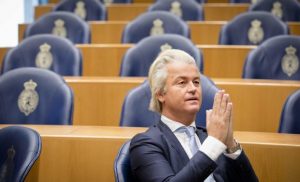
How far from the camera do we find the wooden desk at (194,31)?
1.57 m

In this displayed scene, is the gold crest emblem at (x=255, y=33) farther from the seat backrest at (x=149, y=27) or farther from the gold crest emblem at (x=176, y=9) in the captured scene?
the gold crest emblem at (x=176, y=9)

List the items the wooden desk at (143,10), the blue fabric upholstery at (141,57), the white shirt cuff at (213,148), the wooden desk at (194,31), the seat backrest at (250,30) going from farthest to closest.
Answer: the wooden desk at (143,10)
the wooden desk at (194,31)
the seat backrest at (250,30)
the blue fabric upholstery at (141,57)
the white shirt cuff at (213,148)

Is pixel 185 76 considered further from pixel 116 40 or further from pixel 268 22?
pixel 116 40

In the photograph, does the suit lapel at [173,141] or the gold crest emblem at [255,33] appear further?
the gold crest emblem at [255,33]

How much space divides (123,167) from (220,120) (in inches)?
4.7

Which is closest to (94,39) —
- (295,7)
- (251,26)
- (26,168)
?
(251,26)

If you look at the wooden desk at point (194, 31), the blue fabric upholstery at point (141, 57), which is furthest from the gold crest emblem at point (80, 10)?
the blue fabric upholstery at point (141, 57)

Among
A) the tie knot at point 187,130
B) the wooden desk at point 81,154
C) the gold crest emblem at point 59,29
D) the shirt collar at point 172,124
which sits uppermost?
the gold crest emblem at point 59,29

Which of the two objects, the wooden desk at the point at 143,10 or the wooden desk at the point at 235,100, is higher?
the wooden desk at the point at 143,10

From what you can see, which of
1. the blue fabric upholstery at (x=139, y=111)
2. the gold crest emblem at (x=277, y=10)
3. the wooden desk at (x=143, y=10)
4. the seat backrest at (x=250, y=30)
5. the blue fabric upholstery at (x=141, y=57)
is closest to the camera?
the blue fabric upholstery at (x=139, y=111)

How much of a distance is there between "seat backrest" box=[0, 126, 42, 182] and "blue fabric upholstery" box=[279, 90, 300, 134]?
36cm

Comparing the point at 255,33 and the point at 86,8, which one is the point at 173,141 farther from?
the point at 86,8

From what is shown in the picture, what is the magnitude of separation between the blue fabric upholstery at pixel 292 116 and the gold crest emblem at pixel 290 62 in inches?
13.7

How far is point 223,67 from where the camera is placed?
1268 mm
